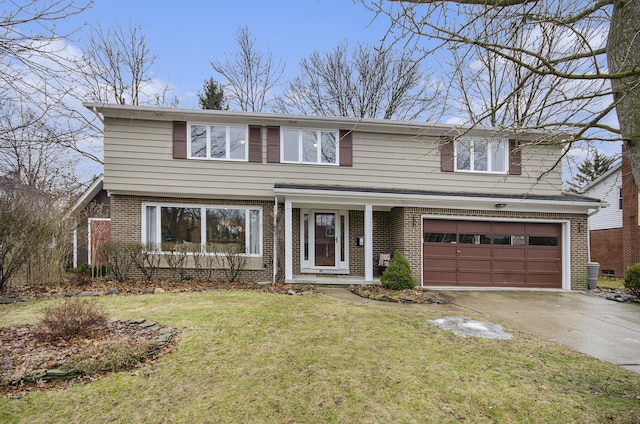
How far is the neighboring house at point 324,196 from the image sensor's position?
10359 millimetres

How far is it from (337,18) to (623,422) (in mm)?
6460

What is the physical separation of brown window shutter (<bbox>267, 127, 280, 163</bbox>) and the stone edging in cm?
645

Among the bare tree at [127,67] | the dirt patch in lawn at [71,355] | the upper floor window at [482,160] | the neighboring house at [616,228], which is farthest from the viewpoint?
the bare tree at [127,67]

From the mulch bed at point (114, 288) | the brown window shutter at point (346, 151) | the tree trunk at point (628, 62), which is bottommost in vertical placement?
the mulch bed at point (114, 288)

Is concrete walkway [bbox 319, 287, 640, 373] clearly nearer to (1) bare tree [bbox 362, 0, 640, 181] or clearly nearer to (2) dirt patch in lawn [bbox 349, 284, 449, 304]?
(2) dirt patch in lawn [bbox 349, 284, 449, 304]

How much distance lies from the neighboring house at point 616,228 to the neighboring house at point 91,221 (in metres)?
21.8

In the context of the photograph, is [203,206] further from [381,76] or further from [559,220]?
[381,76]

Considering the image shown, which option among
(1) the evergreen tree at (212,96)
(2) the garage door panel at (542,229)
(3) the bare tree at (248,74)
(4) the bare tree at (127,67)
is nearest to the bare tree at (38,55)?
(2) the garage door panel at (542,229)

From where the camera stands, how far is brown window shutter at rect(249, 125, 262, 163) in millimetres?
10789

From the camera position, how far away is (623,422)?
3090mm

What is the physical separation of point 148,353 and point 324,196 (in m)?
6.63

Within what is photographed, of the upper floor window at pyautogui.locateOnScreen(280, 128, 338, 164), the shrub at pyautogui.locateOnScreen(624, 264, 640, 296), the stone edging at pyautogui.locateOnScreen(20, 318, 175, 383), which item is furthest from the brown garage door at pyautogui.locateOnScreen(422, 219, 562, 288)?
the stone edging at pyautogui.locateOnScreen(20, 318, 175, 383)

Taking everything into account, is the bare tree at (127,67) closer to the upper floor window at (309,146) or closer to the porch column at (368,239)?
the upper floor window at (309,146)

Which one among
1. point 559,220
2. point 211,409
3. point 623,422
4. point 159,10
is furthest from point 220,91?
point 623,422
